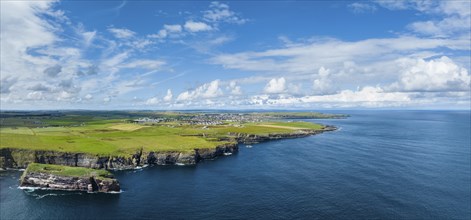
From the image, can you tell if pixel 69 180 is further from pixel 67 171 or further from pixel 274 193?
pixel 274 193

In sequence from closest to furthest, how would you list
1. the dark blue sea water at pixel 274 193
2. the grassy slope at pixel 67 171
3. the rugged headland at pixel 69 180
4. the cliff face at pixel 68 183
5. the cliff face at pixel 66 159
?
the dark blue sea water at pixel 274 193
the cliff face at pixel 68 183
the rugged headland at pixel 69 180
the grassy slope at pixel 67 171
the cliff face at pixel 66 159

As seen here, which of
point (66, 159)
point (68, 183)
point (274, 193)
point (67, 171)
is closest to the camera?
point (274, 193)

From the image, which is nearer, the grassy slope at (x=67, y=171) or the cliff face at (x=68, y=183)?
the cliff face at (x=68, y=183)

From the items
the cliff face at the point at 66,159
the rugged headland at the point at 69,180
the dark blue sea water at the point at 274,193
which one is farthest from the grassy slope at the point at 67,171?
the cliff face at the point at 66,159

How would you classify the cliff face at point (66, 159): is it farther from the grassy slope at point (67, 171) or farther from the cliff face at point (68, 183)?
the cliff face at point (68, 183)

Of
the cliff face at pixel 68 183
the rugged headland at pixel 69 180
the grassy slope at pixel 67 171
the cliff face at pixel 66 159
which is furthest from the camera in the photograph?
the cliff face at pixel 66 159

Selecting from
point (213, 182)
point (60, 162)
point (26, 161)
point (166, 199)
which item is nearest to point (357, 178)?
point (213, 182)

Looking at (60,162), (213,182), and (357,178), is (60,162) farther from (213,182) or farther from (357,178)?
(357,178)

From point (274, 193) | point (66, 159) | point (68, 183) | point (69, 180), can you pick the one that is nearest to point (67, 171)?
point (69, 180)

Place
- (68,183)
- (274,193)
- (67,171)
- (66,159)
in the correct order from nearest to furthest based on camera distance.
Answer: (274,193) < (68,183) < (67,171) < (66,159)

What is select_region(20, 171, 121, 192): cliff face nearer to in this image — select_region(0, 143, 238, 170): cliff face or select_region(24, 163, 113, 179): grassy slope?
select_region(24, 163, 113, 179): grassy slope
